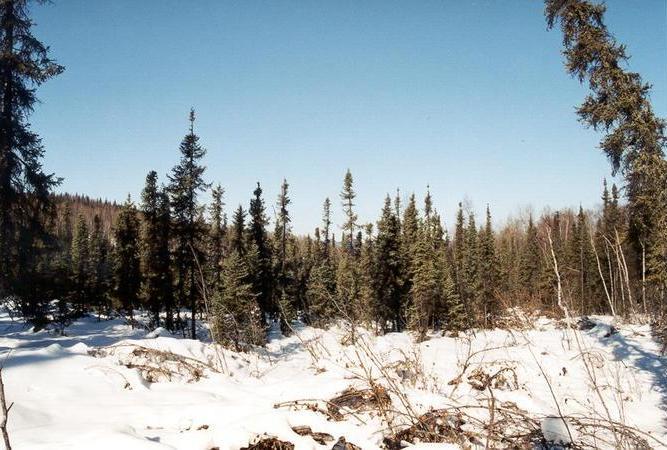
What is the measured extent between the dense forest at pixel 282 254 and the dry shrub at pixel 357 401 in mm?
653

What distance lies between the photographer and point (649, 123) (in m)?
8.90

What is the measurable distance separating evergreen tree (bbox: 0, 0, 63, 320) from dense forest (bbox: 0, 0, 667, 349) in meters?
0.04

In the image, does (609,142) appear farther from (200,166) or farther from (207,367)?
(200,166)

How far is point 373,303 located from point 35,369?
1186 inches

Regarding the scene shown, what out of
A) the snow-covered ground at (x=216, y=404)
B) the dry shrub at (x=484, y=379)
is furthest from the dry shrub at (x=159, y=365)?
the dry shrub at (x=484, y=379)

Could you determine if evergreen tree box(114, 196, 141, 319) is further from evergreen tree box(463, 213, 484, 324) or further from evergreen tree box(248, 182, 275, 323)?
evergreen tree box(463, 213, 484, 324)

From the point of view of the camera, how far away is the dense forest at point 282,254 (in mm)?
8883

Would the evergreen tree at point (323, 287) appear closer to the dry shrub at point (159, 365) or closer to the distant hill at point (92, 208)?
the dry shrub at point (159, 365)

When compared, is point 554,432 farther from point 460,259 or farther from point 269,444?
point 460,259

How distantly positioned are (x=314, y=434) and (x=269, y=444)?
0.36m

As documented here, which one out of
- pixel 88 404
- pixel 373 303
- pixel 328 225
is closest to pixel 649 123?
pixel 88 404

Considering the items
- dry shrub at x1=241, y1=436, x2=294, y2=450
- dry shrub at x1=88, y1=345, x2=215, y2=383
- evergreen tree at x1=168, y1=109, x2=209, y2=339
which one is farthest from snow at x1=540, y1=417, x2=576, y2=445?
evergreen tree at x1=168, y1=109, x2=209, y2=339

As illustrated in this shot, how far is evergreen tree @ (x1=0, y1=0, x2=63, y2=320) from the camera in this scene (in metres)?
13.2

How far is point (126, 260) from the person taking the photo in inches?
1252
